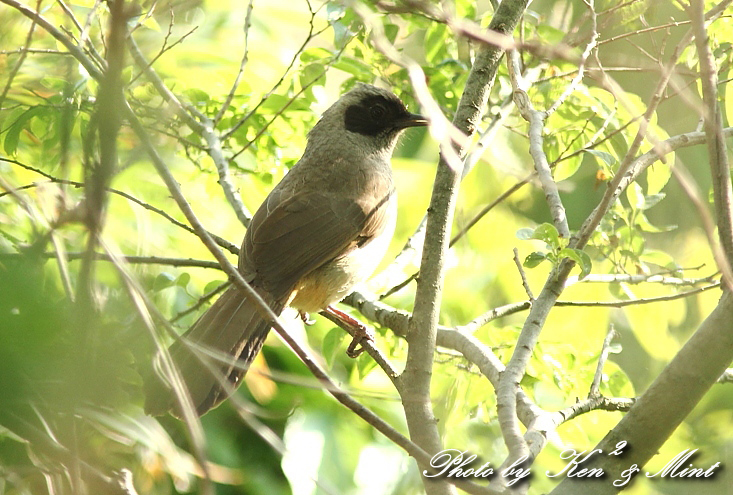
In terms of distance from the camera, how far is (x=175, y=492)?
430cm

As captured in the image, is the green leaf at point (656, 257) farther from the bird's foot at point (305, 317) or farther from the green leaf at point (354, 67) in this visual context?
the bird's foot at point (305, 317)

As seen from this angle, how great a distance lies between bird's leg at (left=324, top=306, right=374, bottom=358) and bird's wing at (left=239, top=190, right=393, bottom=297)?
37 centimetres

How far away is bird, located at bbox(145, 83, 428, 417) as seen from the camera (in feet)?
11.9

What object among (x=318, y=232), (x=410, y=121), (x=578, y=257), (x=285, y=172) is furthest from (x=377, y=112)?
(x=578, y=257)

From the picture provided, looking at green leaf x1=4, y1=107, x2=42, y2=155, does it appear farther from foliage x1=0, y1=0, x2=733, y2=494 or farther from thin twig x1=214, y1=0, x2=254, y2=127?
thin twig x1=214, y1=0, x2=254, y2=127

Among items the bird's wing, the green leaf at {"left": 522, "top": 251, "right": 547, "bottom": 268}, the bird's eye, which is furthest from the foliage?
the bird's eye

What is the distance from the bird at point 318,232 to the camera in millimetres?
3633

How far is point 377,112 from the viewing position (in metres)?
5.42

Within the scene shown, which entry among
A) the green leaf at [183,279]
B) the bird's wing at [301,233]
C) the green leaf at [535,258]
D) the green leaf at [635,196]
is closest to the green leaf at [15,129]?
the green leaf at [183,279]

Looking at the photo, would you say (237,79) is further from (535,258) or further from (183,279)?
(535,258)

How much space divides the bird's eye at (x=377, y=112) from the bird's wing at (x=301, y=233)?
0.81m

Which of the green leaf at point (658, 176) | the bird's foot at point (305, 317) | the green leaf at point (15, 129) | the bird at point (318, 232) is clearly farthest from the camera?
the bird's foot at point (305, 317)

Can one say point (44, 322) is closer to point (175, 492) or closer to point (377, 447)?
point (175, 492)

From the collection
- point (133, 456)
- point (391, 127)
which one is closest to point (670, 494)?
point (391, 127)
